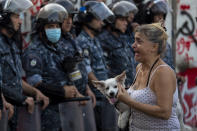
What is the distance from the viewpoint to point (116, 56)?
27.3 ft

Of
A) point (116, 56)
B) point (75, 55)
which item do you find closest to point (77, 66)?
point (75, 55)

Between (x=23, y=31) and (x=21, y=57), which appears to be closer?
(x=21, y=57)

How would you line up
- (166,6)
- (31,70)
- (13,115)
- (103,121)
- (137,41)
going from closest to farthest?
(137,41) → (13,115) → (31,70) → (103,121) → (166,6)

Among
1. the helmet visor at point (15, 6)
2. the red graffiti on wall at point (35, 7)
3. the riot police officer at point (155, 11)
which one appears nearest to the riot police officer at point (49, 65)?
the helmet visor at point (15, 6)

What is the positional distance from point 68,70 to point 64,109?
17.3 inches

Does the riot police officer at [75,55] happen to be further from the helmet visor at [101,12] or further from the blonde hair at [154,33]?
the blonde hair at [154,33]

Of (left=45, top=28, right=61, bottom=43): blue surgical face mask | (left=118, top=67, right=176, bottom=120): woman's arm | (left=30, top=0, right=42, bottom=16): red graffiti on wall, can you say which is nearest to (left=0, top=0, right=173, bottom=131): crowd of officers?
(left=45, top=28, right=61, bottom=43): blue surgical face mask

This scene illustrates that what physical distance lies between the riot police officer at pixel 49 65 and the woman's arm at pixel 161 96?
229 centimetres

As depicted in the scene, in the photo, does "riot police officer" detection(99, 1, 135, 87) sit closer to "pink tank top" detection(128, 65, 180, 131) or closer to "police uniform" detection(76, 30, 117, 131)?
"police uniform" detection(76, 30, 117, 131)

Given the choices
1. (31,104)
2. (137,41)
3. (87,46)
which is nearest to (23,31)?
(87,46)

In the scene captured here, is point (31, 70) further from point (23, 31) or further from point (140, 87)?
point (140, 87)

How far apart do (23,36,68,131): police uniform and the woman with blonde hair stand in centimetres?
213

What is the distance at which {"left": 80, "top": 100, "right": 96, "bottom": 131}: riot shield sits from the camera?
6.95 meters

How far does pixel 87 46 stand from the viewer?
7.79 m
